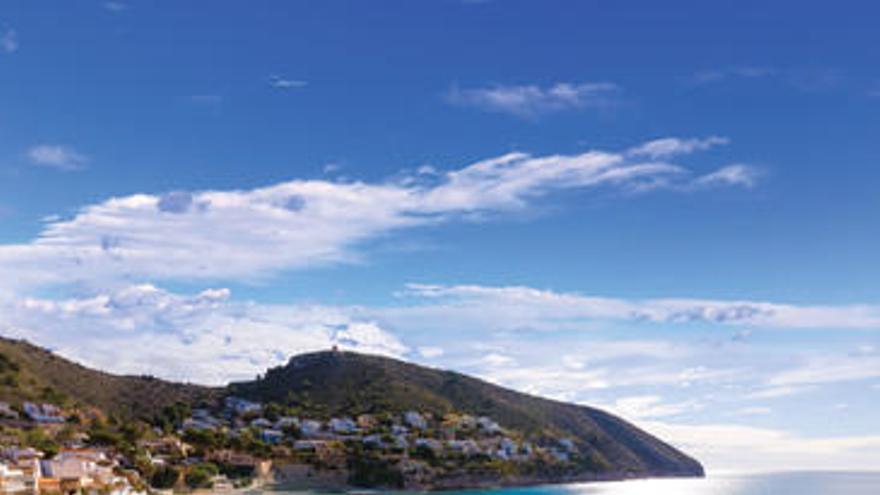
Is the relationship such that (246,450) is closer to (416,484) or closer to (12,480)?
(416,484)

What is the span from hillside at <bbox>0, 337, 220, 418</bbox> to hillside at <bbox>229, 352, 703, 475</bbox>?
18.6 m

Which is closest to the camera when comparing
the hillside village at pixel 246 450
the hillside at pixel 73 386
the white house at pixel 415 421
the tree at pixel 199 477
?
the hillside village at pixel 246 450

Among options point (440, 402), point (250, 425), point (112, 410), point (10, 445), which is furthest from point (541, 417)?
point (10, 445)

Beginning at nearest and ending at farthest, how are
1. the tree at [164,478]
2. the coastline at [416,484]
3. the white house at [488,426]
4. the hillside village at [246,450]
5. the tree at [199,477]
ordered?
the hillside village at [246,450]
the tree at [164,478]
the tree at [199,477]
the coastline at [416,484]
the white house at [488,426]

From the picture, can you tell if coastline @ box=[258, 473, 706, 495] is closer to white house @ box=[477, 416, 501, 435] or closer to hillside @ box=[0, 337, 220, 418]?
white house @ box=[477, 416, 501, 435]

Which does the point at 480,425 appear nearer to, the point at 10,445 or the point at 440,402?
the point at 440,402

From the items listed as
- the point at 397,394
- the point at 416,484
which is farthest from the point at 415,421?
the point at 416,484

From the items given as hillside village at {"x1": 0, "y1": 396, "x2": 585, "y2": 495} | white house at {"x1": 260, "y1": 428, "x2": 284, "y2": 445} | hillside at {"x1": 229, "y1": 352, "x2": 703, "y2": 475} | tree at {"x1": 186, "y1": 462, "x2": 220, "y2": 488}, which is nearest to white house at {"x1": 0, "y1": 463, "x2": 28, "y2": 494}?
hillside village at {"x1": 0, "y1": 396, "x2": 585, "y2": 495}

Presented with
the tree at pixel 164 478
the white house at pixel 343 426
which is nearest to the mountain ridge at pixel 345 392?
the white house at pixel 343 426

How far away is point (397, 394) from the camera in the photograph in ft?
557

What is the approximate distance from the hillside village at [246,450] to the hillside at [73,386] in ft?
16.0

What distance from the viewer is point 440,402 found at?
173 meters

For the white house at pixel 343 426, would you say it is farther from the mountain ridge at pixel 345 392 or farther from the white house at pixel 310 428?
the mountain ridge at pixel 345 392

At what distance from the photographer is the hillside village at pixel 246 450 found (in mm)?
78938
